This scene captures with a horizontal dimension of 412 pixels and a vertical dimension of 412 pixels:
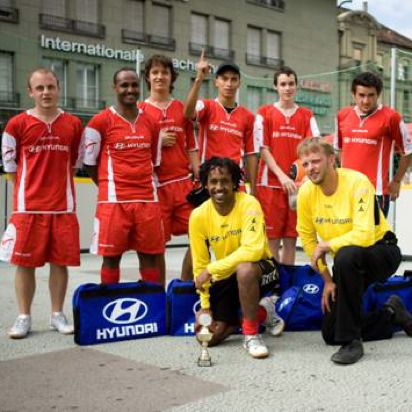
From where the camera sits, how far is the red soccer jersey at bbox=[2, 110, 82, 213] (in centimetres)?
402

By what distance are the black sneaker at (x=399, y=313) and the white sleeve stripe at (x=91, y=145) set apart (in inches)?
82.2

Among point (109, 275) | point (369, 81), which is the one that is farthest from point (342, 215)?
point (109, 275)

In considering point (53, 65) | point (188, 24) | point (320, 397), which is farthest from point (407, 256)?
point (188, 24)

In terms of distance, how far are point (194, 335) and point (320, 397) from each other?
139 cm

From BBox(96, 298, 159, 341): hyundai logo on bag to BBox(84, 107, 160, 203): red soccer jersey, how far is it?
67cm

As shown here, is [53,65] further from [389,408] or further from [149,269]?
[389,408]

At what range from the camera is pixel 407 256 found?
29.9ft

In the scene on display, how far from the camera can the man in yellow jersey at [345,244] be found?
11.4ft

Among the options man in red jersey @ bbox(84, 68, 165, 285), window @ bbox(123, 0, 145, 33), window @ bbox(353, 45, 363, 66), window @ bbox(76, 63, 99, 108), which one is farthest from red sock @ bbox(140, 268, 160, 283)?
window @ bbox(353, 45, 363, 66)

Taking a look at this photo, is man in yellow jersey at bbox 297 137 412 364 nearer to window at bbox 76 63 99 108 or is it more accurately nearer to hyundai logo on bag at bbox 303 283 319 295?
hyundai logo on bag at bbox 303 283 319 295

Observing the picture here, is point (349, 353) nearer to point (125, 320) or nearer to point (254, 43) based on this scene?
point (125, 320)

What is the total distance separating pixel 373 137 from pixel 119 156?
6.04 feet

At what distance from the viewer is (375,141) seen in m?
4.60

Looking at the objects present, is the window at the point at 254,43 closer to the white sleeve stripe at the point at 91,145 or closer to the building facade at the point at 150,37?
the building facade at the point at 150,37
